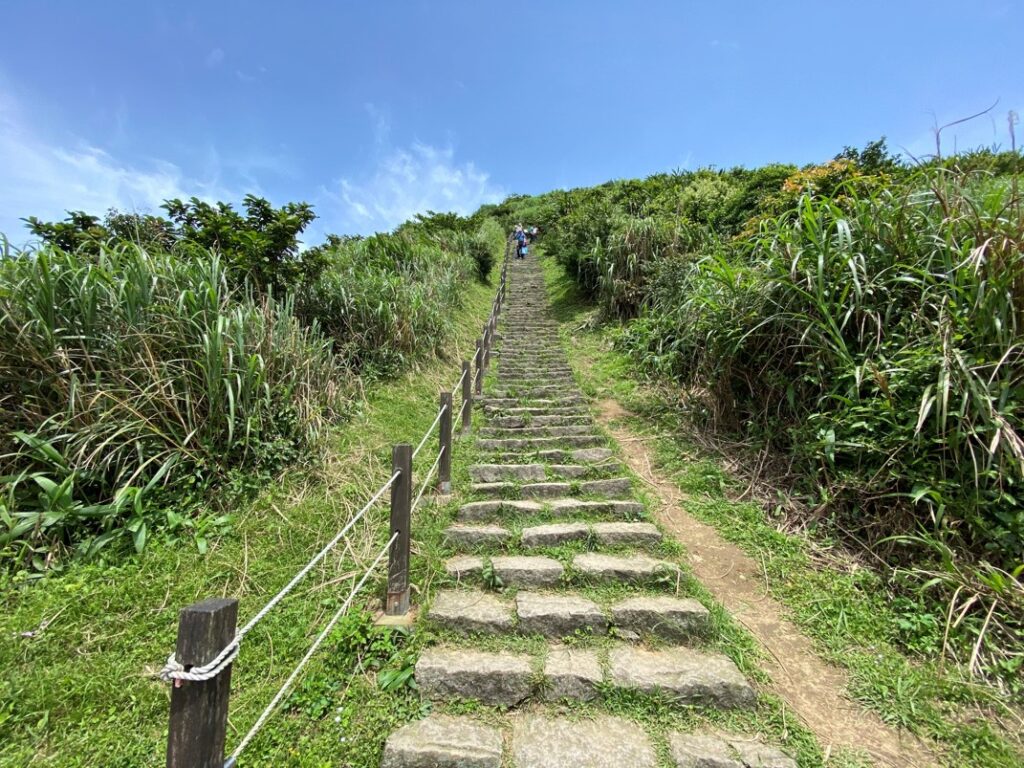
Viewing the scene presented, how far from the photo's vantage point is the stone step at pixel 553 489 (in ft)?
11.3

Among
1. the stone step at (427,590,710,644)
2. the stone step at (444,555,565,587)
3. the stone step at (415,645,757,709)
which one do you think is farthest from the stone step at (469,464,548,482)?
the stone step at (415,645,757,709)

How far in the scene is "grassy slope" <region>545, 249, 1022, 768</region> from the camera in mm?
1763

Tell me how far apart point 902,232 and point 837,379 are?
132 cm

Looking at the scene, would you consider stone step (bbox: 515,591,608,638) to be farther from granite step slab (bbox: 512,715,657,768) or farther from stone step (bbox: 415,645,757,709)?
granite step slab (bbox: 512,715,657,768)

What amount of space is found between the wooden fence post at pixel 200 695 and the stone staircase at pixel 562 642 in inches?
38.7

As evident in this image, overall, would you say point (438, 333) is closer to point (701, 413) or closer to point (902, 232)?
point (701, 413)

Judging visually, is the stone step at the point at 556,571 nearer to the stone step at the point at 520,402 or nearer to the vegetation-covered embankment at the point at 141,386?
the vegetation-covered embankment at the point at 141,386

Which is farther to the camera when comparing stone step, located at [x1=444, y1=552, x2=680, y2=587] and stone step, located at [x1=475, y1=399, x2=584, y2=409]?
stone step, located at [x1=475, y1=399, x2=584, y2=409]

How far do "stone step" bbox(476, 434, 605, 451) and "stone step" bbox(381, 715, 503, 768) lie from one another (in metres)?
2.58

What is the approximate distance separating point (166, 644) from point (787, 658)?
3326mm

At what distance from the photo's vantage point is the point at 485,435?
15.1 ft

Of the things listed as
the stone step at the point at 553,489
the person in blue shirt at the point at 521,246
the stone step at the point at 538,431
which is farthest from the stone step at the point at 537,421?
the person in blue shirt at the point at 521,246

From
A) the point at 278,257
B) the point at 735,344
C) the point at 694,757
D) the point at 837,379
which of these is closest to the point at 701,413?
the point at 735,344

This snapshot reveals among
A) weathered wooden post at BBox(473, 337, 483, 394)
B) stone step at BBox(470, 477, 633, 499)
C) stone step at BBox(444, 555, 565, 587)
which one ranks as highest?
weathered wooden post at BBox(473, 337, 483, 394)
